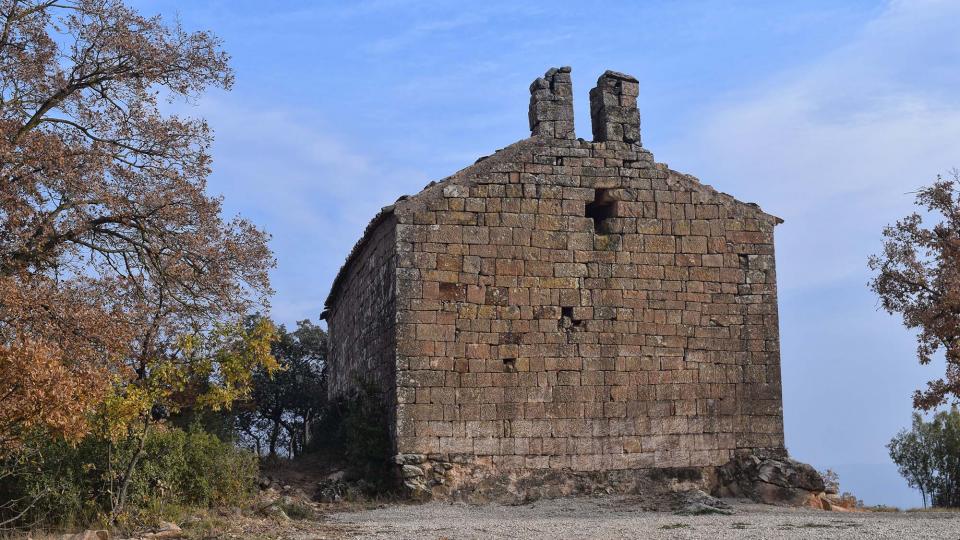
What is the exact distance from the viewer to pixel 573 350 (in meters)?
16.1

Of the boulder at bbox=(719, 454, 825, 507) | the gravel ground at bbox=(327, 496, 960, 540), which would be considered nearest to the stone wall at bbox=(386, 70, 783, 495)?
the boulder at bbox=(719, 454, 825, 507)

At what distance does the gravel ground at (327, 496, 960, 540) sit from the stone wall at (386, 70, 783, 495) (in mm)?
1163

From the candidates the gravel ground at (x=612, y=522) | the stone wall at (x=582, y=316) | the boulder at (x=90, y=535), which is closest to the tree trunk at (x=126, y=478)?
the boulder at (x=90, y=535)

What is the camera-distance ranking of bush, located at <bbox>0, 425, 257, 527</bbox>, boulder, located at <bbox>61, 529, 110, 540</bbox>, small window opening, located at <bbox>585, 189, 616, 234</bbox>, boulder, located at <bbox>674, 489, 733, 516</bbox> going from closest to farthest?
boulder, located at <bbox>61, 529, 110, 540</bbox> → bush, located at <bbox>0, 425, 257, 527</bbox> → boulder, located at <bbox>674, 489, 733, 516</bbox> → small window opening, located at <bbox>585, 189, 616, 234</bbox>

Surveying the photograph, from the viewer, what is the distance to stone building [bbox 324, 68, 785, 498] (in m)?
15.6

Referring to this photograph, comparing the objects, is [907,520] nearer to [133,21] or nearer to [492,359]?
[492,359]

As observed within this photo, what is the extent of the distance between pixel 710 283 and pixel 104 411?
969 cm

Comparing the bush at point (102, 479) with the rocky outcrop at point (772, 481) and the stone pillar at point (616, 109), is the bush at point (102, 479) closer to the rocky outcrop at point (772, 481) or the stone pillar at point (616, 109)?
the rocky outcrop at point (772, 481)

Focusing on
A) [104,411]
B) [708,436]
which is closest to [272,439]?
[708,436]

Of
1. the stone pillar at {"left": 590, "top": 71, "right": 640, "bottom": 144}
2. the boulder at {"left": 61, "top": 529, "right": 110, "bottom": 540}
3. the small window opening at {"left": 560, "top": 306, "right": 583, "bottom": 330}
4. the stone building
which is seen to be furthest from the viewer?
the stone pillar at {"left": 590, "top": 71, "right": 640, "bottom": 144}

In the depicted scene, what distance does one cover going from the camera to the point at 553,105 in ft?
56.0

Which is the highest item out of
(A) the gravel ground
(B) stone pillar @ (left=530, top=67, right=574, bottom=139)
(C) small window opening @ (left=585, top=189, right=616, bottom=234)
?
(B) stone pillar @ (left=530, top=67, right=574, bottom=139)

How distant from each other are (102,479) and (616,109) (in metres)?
9.93

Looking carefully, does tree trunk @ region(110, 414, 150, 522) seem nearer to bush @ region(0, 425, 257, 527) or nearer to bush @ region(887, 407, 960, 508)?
bush @ region(0, 425, 257, 527)
